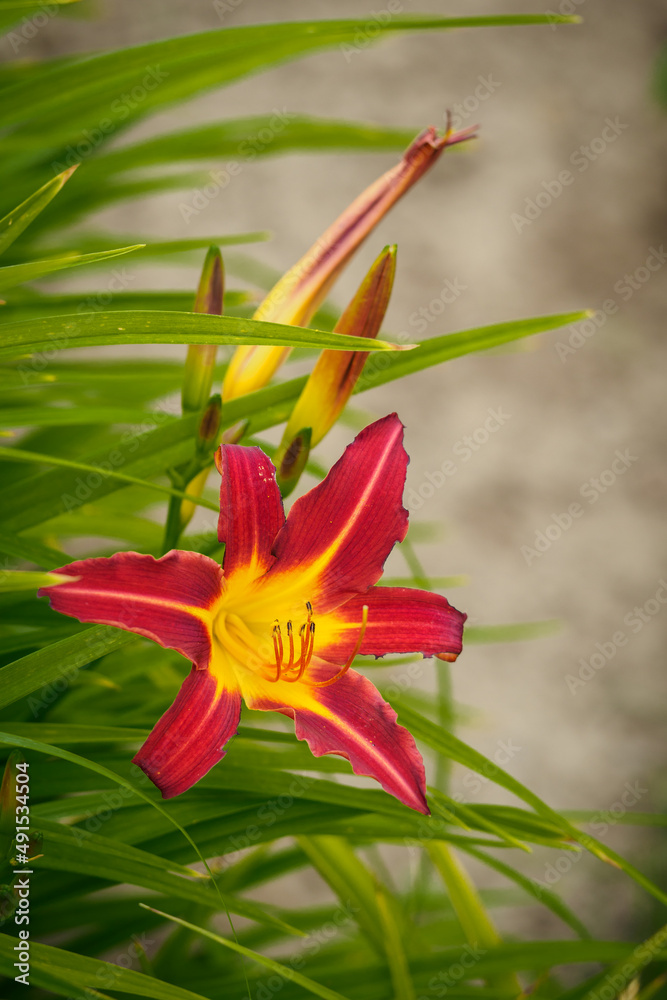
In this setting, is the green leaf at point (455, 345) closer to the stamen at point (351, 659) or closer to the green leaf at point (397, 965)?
the stamen at point (351, 659)

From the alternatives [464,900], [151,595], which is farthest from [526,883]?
[151,595]

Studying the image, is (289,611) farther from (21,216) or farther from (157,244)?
(157,244)

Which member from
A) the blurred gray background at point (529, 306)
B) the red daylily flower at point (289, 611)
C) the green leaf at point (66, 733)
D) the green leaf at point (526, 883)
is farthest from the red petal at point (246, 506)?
the blurred gray background at point (529, 306)

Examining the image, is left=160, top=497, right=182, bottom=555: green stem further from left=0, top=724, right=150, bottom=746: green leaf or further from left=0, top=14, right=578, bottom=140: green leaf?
left=0, top=14, right=578, bottom=140: green leaf

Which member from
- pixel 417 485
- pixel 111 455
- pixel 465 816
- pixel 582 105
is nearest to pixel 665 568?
pixel 417 485

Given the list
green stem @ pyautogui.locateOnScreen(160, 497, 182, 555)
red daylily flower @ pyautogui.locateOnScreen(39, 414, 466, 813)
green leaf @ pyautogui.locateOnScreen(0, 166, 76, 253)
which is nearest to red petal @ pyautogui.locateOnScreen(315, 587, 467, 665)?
red daylily flower @ pyautogui.locateOnScreen(39, 414, 466, 813)

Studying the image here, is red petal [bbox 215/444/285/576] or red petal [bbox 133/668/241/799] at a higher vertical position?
red petal [bbox 215/444/285/576]

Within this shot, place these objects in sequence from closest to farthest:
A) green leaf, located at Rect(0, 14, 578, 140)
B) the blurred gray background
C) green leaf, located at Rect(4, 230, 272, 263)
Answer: green leaf, located at Rect(0, 14, 578, 140) → green leaf, located at Rect(4, 230, 272, 263) → the blurred gray background
